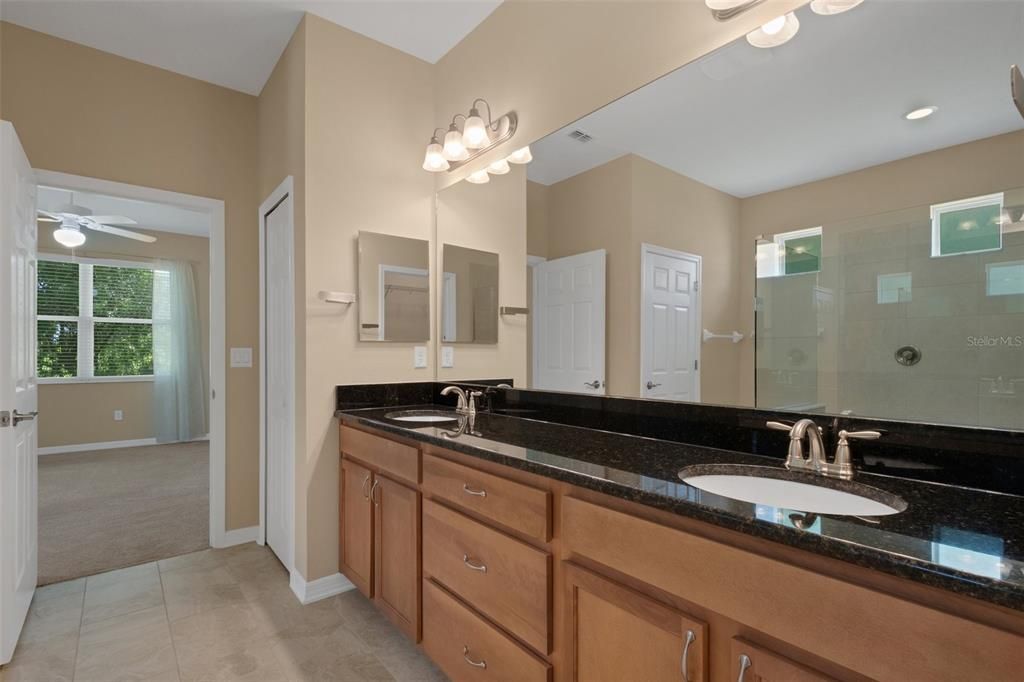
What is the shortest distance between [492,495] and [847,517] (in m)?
0.84

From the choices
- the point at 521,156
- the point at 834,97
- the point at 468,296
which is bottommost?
the point at 468,296

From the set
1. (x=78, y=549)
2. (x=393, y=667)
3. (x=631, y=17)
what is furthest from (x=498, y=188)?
(x=78, y=549)

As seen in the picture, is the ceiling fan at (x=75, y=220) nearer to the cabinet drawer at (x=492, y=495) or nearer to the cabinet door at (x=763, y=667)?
the cabinet drawer at (x=492, y=495)

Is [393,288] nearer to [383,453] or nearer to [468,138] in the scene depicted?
[468,138]

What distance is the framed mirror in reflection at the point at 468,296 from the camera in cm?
242

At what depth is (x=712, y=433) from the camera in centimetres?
146

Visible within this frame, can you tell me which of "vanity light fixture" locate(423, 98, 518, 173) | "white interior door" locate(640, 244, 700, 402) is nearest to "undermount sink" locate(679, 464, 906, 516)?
"white interior door" locate(640, 244, 700, 402)

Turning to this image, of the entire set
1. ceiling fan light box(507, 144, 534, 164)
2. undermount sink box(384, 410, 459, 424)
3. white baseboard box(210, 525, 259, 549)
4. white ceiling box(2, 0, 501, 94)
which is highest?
white ceiling box(2, 0, 501, 94)

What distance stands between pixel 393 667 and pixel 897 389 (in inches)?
72.7

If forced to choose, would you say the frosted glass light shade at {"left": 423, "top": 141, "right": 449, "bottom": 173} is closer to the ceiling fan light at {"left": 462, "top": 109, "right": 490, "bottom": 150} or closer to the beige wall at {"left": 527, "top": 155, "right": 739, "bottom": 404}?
the ceiling fan light at {"left": 462, "top": 109, "right": 490, "bottom": 150}

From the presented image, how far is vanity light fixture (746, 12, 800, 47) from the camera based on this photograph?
1.29 metres

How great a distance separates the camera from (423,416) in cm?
230

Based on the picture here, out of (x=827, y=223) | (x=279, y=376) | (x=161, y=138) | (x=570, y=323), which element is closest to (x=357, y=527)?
(x=279, y=376)
